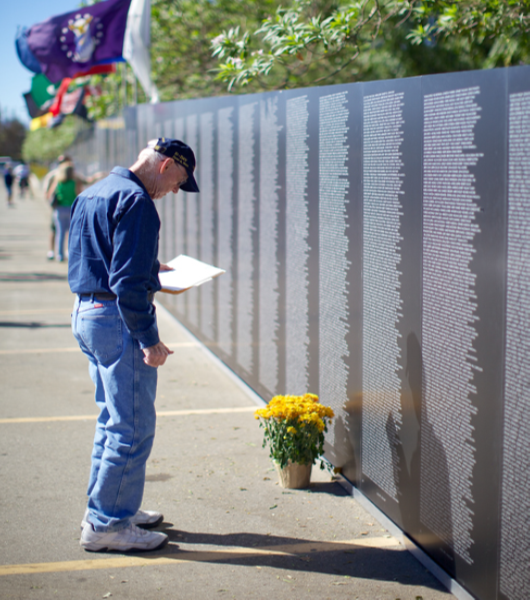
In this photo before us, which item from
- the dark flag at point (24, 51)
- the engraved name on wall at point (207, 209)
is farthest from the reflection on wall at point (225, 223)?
the dark flag at point (24, 51)

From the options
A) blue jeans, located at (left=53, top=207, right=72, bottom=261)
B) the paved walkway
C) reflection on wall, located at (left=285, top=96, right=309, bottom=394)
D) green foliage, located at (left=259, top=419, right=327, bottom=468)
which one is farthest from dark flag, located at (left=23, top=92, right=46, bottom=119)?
green foliage, located at (left=259, top=419, right=327, bottom=468)

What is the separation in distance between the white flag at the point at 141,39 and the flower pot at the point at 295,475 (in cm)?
794

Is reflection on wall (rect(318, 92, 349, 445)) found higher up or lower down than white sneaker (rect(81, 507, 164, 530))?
higher up

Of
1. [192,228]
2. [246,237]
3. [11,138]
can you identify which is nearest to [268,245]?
[246,237]

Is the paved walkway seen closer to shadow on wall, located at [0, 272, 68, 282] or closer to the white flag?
the white flag

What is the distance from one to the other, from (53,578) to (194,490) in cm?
129

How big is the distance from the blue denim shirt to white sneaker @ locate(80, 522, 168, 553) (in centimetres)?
103

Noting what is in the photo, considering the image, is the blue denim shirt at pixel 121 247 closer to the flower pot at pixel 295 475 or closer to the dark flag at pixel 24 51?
the flower pot at pixel 295 475

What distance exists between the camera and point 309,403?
4.88 metres

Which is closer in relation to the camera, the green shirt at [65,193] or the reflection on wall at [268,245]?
the reflection on wall at [268,245]

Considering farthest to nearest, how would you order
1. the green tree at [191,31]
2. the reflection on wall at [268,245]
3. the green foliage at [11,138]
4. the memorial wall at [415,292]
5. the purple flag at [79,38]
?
the green foliage at [11,138]
the green tree at [191,31]
the purple flag at [79,38]
the reflection on wall at [268,245]
the memorial wall at [415,292]

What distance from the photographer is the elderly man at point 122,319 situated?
3625 millimetres

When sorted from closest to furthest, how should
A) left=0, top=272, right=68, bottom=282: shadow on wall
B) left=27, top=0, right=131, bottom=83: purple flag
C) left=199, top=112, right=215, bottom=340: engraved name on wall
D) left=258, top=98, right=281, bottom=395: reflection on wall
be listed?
left=258, top=98, right=281, bottom=395: reflection on wall → left=199, top=112, right=215, bottom=340: engraved name on wall → left=27, top=0, right=131, bottom=83: purple flag → left=0, top=272, right=68, bottom=282: shadow on wall

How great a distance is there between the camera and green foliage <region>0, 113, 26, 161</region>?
182m
